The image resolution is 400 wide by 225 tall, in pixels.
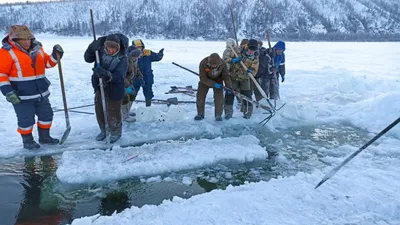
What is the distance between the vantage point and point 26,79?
404 cm

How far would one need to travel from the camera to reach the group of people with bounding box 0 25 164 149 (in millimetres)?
3875

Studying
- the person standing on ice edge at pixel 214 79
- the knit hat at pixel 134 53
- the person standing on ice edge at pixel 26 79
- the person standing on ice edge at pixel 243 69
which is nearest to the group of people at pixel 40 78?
the person standing on ice edge at pixel 26 79

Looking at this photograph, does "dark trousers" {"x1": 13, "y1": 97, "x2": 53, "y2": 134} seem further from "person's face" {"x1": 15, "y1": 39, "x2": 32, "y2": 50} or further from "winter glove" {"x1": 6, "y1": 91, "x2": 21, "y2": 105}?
"person's face" {"x1": 15, "y1": 39, "x2": 32, "y2": 50}

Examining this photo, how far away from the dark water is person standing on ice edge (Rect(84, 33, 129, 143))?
100cm

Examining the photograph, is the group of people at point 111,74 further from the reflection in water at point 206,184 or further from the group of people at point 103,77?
the reflection in water at point 206,184

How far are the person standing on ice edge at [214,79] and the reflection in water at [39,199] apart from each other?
2.91 m

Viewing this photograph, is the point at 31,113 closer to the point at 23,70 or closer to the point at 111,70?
the point at 23,70

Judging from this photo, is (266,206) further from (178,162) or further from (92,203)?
(92,203)

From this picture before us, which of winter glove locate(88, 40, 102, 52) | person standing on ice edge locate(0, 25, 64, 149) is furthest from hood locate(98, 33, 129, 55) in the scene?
person standing on ice edge locate(0, 25, 64, 149)

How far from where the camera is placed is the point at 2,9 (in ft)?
325

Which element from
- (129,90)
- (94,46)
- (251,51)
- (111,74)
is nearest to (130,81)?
(129,90)

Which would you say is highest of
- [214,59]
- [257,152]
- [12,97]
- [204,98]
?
[214,59]

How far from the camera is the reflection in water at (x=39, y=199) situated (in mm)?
2855

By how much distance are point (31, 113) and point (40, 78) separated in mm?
509
